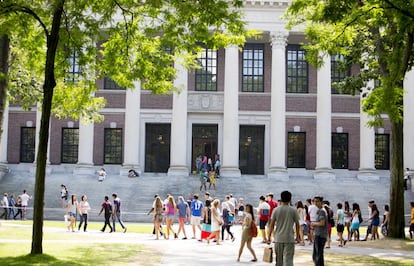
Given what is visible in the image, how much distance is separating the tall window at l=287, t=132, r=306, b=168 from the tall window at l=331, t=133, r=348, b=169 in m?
2.15

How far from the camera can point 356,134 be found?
46219mm

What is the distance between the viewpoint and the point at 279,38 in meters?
43.9

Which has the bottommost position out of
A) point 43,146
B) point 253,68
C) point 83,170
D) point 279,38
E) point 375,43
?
point 83,170

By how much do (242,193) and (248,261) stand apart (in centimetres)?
2179

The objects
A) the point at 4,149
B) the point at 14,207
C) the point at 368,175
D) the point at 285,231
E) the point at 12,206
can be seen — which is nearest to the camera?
the point at 285,231

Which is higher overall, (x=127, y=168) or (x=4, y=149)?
(x=4, y=149)

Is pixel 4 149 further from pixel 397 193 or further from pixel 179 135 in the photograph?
pixel 397 193

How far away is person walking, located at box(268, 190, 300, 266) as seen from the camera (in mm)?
11805

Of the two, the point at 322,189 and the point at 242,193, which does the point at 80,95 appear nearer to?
the point at 242,193

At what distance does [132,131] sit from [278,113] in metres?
10.0

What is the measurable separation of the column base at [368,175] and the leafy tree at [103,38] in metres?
26.1

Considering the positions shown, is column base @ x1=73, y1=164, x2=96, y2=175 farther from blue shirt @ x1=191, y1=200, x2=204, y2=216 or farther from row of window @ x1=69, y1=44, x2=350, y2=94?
blue shirt @ x1=191, y1=200, x2=204, y2=216

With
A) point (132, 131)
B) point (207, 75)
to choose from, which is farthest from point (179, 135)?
point (207, 75)

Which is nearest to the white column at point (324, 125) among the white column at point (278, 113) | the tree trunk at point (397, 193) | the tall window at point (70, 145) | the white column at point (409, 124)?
the white column at point (278, 113)
